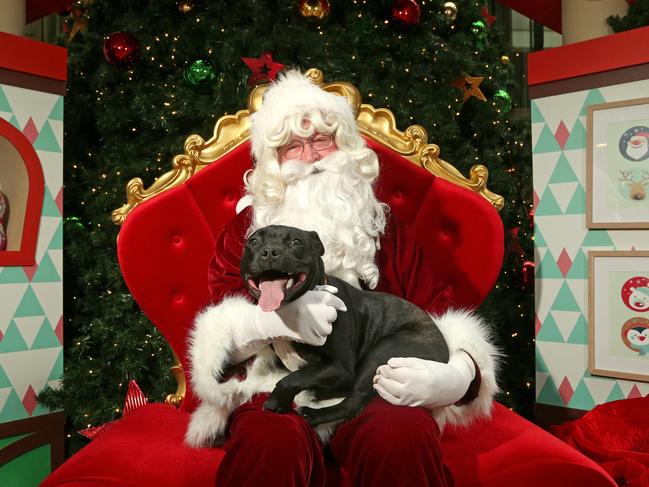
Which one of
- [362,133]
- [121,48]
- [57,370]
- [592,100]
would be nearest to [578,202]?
[592,100]

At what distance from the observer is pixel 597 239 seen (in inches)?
110

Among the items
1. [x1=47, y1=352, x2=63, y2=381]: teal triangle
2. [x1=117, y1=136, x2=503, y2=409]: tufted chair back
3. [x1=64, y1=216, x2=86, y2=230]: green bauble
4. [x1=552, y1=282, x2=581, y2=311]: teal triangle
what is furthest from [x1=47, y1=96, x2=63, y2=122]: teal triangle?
[x1=552, y1=282, x2=581, y2=311]: teal triangle

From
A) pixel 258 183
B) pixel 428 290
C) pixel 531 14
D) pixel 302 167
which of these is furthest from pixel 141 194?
pixel 531 14

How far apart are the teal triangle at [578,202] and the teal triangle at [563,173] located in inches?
2.0

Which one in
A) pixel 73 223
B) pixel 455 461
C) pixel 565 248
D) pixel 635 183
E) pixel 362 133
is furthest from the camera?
pixel 73 223

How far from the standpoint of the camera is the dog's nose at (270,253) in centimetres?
141

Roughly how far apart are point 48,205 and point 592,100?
246 centimetres

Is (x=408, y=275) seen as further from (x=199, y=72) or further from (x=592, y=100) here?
(x=199, y=72)

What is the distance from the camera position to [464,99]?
339cm

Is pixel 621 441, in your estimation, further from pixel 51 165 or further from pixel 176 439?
pixel 51 165

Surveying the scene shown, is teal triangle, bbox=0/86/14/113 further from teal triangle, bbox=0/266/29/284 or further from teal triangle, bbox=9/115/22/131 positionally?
teal triangle, bbox=0/266/29/284

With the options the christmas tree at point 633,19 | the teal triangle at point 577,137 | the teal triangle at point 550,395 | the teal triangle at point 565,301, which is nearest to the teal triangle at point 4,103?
the teal triangle at point 577,137

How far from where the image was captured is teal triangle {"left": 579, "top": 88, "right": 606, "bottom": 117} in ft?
9.09

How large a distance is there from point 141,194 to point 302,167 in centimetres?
74
